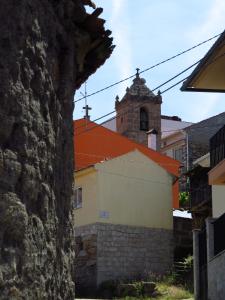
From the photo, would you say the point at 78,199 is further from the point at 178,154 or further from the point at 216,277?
the point at 178,154

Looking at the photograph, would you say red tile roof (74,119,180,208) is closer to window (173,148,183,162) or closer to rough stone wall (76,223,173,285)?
rough stone wall (76,223,173,285)

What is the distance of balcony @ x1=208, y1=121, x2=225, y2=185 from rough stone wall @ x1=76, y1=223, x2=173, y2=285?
29.9ft

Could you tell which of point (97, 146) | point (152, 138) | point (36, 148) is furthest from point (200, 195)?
point (36, 148)

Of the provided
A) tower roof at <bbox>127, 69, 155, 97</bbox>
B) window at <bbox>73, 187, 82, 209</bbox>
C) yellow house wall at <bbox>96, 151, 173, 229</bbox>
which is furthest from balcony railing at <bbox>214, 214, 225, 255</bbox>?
tower roof at <bbox>127, 69, 155, 97</bbox>

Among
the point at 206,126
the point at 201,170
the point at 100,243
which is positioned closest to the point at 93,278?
the point at 100,243

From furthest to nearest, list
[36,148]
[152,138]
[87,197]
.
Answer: [152,138] → [87,197] → [36,148]

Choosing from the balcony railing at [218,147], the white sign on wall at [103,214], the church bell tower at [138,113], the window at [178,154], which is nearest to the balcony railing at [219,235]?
the balcony railing at [218,147]

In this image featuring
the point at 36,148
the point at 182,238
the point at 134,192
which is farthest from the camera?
the point at 182,238

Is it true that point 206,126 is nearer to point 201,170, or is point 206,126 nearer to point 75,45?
point 201,170

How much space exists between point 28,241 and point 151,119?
162ft

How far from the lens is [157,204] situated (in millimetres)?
31234

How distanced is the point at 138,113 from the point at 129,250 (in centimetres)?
2597

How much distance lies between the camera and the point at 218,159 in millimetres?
20203

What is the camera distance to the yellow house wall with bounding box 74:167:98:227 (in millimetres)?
29078
